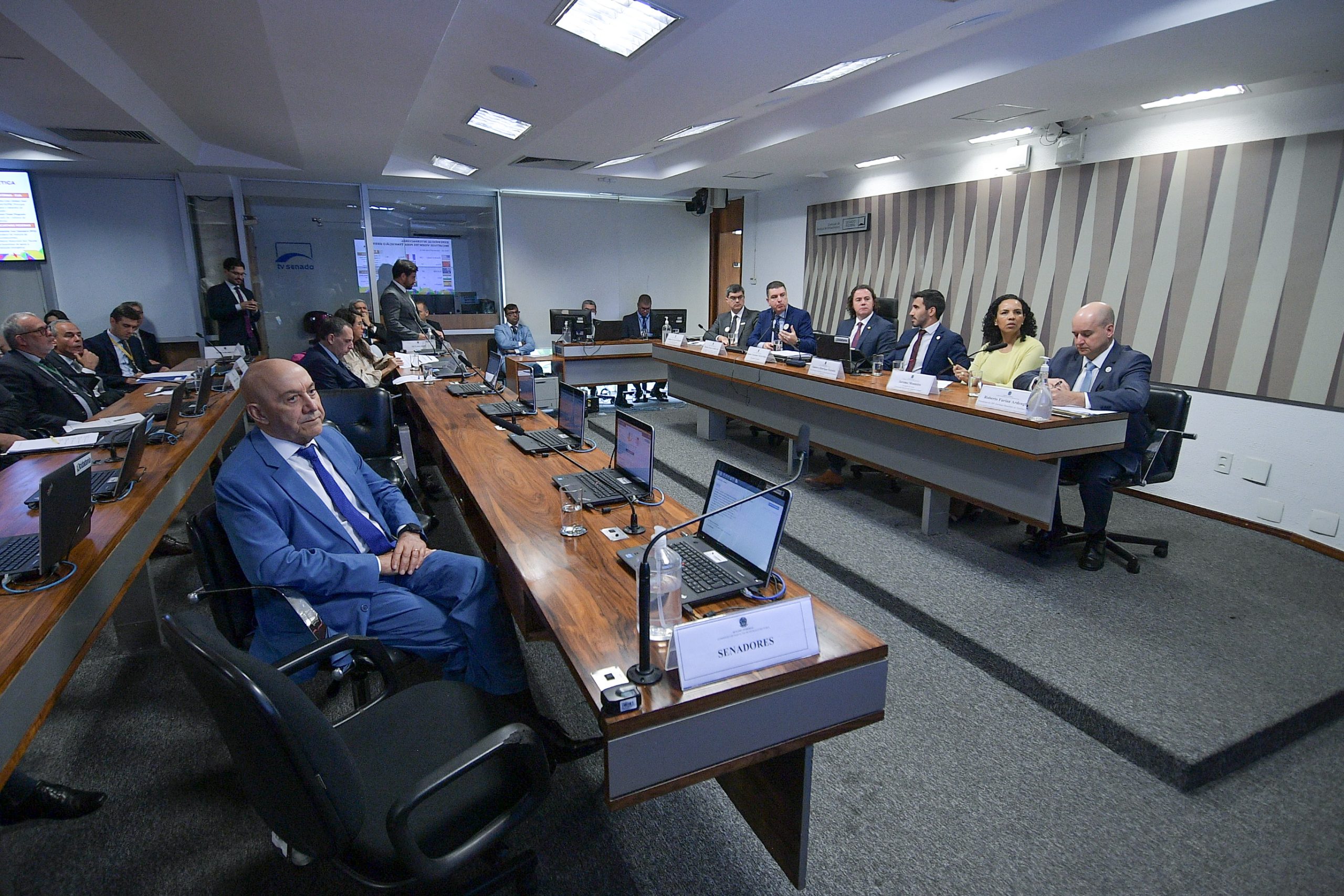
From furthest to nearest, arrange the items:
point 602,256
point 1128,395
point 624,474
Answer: point 602,256 → point 1128,395 → point 624,474

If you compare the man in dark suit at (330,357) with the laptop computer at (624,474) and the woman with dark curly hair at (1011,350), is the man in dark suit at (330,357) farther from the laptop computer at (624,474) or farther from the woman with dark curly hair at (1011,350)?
the woman with dark curly hair at (1011,350)

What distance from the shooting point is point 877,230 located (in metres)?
6.42

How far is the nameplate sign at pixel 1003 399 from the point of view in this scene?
2773 millimetres

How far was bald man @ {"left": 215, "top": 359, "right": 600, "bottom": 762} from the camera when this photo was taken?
1.65m

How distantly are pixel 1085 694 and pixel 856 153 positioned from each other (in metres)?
4.95

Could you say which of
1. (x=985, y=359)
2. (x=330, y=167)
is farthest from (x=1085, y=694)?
(x=330, y=167)

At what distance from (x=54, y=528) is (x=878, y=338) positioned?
4.42 metres

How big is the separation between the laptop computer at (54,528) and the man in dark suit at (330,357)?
6.14 feet

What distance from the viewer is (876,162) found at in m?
6.05

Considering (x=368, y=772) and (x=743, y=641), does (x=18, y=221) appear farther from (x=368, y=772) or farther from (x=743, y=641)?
(x=743, y=641)

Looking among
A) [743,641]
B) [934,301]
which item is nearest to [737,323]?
[934,301]

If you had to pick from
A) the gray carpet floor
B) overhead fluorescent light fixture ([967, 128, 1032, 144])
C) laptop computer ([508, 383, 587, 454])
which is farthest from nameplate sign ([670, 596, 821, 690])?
overhead fluorescent light fixture ([967, 128, 1032, 144])

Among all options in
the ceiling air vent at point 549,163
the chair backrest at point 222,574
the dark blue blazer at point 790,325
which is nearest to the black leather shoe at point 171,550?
the chair backrest at point 222,574

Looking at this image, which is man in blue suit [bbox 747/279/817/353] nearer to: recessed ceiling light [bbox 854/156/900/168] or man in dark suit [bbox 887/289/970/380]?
man in dark suit [bbox 887/289/970/380]
